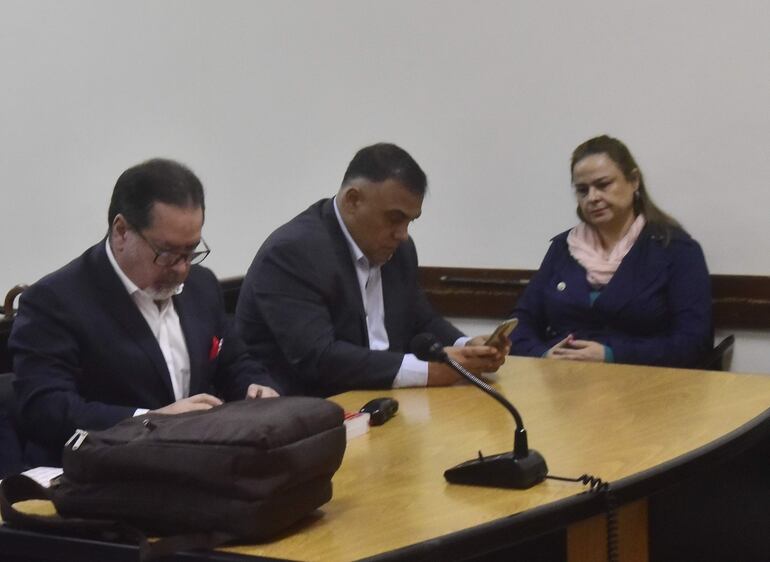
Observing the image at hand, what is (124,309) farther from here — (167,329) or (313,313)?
(313,313)

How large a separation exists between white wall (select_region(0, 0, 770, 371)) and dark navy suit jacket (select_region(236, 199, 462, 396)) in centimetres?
123

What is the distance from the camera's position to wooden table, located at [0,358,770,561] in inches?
70.8

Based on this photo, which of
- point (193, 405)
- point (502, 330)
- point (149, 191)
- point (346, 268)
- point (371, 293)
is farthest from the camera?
point (371, 293)

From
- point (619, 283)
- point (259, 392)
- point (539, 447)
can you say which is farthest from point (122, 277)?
point (619, 283)

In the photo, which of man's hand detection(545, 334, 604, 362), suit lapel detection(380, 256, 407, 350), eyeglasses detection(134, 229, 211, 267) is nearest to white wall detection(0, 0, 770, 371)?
man's hand detection(545, 334, 604, 362)

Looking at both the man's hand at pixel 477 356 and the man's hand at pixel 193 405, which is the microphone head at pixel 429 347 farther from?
the man's hand at pixel 477 356

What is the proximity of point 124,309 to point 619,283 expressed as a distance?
192cm

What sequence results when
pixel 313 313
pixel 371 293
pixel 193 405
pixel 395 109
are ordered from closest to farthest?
pixel 193 405 → pixel 313 313 → pixel 371 293 → pixel 395 109

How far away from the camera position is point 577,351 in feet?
12.3

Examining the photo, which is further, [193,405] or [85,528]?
[193,405]

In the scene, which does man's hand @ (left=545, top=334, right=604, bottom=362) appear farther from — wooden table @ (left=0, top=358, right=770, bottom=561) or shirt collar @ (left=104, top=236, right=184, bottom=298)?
shirt collar @ (left=104, top=236, right=184, bottom=298)

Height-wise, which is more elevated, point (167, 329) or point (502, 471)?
point (167, 329)

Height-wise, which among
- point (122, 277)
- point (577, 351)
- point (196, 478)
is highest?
point (122, 277)

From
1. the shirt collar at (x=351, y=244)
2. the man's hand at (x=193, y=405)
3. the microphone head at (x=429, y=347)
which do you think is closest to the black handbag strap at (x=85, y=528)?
the man's hand at (x=193, y=405)
